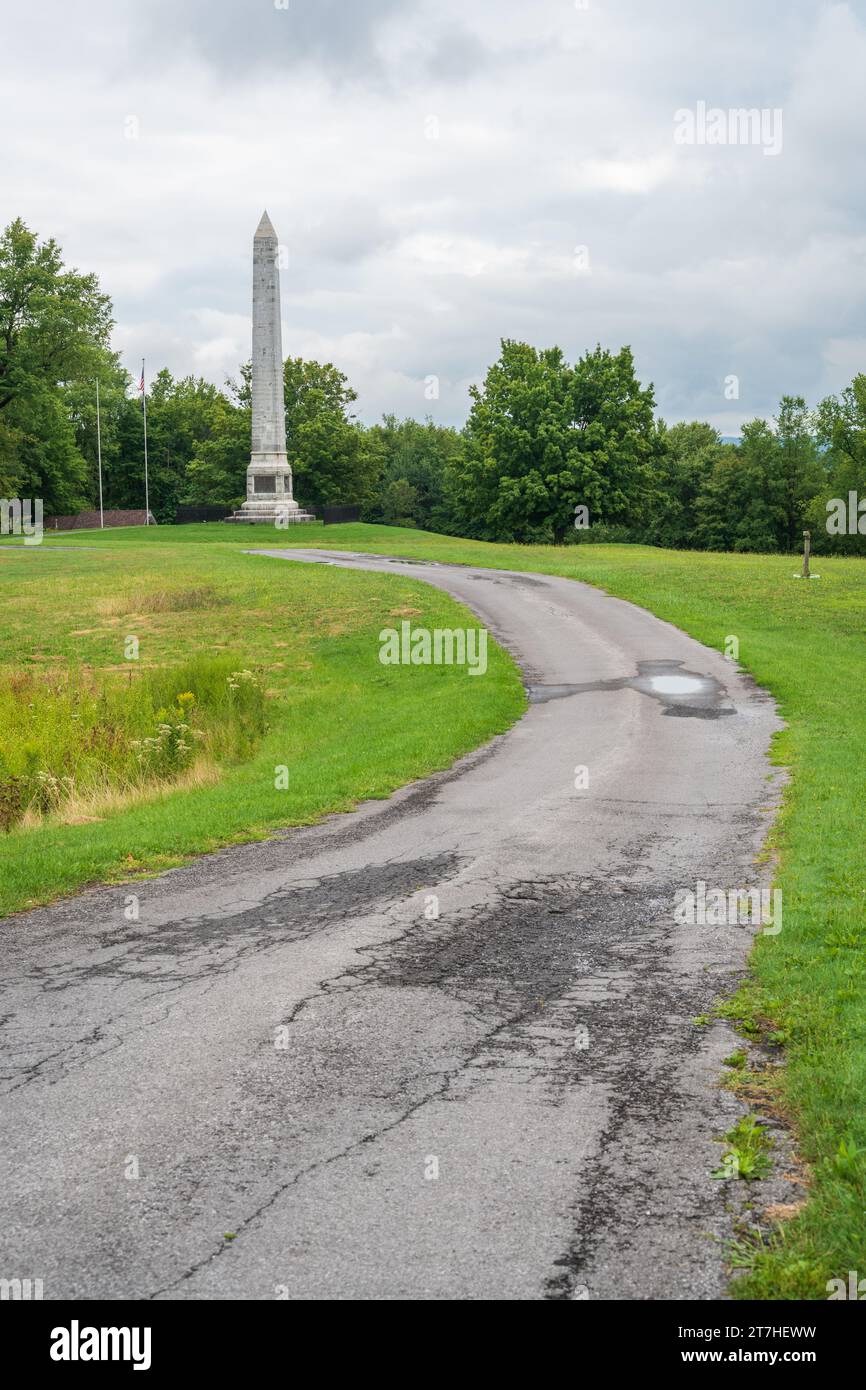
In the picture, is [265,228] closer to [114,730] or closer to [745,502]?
[745,502]

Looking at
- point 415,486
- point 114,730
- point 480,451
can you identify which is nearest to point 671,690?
point 114,730

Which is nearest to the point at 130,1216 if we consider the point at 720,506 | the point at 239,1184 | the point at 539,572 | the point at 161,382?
the point at 239,1184

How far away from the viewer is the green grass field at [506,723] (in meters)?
6.31

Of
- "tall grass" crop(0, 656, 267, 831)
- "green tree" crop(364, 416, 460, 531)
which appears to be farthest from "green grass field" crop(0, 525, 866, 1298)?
"green tree" crop(364, 416, 460, 531)

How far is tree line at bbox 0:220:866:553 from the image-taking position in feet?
235

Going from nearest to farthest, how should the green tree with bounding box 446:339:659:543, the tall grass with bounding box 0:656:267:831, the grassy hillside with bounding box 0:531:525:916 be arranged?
the grassy hillside with bounding box 0:531:525:916 → the tall grass with bounding box 0:656:267:831 → the green tree with bounding box 446:339:659:543

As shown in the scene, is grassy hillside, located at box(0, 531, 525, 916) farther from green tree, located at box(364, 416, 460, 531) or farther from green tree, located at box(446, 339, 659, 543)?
green tree, located at box(364, 416, 460, 531)

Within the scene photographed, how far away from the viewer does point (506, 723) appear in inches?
768

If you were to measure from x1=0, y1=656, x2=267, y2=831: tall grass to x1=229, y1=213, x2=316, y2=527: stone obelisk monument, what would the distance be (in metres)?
42.6

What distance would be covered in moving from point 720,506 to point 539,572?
180 ft

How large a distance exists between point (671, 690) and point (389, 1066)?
50.6 ft

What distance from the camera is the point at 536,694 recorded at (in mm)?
21969
